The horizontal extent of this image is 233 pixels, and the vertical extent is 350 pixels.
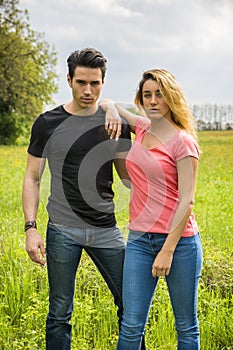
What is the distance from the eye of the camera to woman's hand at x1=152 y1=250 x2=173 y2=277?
2.43 metres

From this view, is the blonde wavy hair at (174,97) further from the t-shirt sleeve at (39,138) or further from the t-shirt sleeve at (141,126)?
the t-shirt sleeve at (39,138)

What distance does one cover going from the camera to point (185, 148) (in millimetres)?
2373

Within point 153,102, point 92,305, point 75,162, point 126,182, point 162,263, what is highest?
point 153,102

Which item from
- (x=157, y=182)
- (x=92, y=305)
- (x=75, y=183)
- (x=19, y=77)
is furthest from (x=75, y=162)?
(x=19, y=77)

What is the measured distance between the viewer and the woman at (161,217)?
2418 mm

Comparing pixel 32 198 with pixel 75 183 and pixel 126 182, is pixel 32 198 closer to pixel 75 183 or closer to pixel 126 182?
pixel 75 183

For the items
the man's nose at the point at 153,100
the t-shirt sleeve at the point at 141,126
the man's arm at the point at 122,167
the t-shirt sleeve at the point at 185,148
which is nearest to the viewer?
the t-shirt sleeve at the point at 185,148

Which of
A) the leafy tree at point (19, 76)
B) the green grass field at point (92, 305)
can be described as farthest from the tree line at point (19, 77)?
the green grass field at point (92, 305)

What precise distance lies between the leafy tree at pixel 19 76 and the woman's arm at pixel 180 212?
90.7 feet

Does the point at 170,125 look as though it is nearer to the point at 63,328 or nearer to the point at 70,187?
the point at 70,187

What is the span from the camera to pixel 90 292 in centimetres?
409

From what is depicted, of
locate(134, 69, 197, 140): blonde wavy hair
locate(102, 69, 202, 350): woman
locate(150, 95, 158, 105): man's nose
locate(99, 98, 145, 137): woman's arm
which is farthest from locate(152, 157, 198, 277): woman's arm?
locate(99, 98, 145, 137): woman's arm

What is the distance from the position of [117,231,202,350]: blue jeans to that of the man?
0.28 m

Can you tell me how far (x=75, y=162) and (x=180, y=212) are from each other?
2.10 ft
